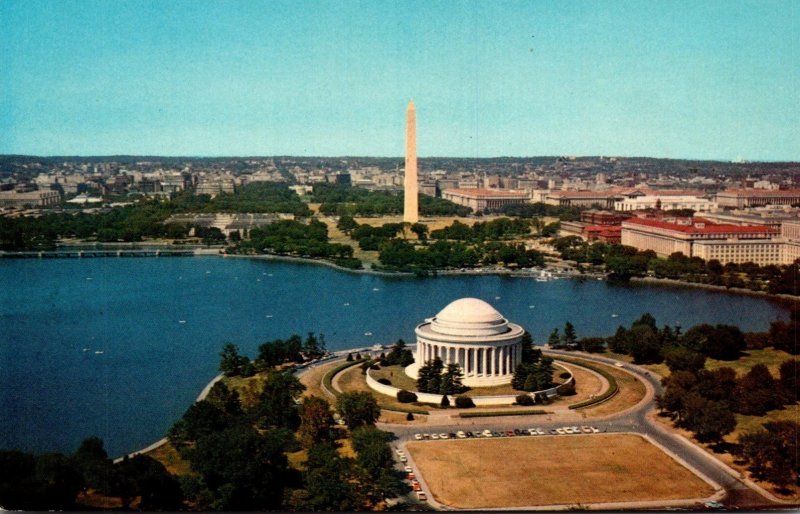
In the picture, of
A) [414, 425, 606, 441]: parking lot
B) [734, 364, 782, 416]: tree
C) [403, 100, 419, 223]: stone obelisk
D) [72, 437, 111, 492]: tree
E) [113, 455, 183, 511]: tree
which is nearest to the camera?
[113, 455, 183, 511]: tree

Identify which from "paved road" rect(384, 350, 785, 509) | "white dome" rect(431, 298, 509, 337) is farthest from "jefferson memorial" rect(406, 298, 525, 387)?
"paved road" rect(384, 350, 785, 509)

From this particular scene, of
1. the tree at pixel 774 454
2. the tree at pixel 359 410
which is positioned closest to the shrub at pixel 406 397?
the tree at pixel 359 410

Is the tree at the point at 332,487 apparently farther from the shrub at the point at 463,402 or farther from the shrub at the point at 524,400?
the shrub at the point at 524,400

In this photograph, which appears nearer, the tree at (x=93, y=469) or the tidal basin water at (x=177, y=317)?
the tree at (x=93, y=469)

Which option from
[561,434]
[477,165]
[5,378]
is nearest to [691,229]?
[561,434]

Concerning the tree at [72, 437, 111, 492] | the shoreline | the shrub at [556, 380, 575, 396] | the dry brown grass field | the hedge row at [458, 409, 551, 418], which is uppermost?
the tree at [72, 437, 111, 492]

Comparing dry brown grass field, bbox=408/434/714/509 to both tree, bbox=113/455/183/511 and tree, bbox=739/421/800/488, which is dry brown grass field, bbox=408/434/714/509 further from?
tree, bbox=113/455/183/511
